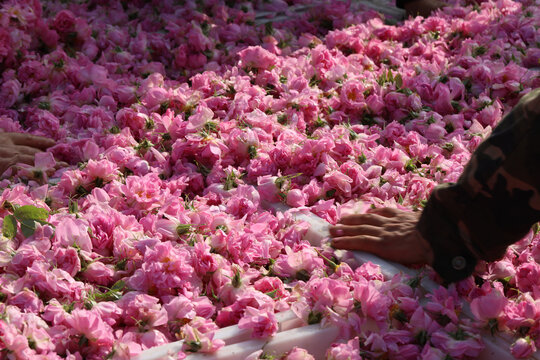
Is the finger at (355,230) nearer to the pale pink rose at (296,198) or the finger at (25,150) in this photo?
the pale pink rose at (296,198)

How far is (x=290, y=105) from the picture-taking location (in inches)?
100

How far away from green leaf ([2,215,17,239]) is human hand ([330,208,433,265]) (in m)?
0.84

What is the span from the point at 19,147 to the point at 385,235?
132cm

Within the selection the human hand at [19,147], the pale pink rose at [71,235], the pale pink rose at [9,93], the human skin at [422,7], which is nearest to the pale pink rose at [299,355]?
the pale pink rose at [71,235]

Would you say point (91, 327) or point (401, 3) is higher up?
point (401, 3)

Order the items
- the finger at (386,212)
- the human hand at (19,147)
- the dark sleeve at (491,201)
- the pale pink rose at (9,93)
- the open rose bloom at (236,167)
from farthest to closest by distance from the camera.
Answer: the pale pink rose at (9,93)
the human hand at (19,147)
the finger at (386,212)
the open rose bloom at (236,167)
the dark sleeve at (491,201)

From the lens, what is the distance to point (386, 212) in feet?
6.13

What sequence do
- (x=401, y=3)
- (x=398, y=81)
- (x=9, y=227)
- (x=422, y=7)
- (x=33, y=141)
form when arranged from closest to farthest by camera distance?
(x=9, y=227) → (x=33, y=141) → (x=398, y=81) → (x=422, y=7) → (x=401, y=3)

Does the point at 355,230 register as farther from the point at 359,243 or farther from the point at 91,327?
the point at 91,327

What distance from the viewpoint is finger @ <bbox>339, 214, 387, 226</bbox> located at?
183 cm

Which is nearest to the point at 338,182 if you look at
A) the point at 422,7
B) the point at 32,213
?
the point at 32,213

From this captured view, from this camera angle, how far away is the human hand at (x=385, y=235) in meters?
1.70

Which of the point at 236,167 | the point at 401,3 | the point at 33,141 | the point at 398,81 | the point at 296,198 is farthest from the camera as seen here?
the point at 401,3

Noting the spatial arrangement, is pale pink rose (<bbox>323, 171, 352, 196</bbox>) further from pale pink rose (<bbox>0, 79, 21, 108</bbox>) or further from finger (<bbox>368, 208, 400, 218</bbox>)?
pale pink rose (<bbox>0, 79, 21, 108</bbox>)
